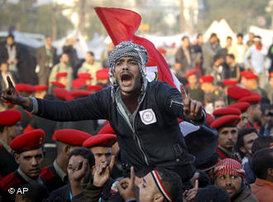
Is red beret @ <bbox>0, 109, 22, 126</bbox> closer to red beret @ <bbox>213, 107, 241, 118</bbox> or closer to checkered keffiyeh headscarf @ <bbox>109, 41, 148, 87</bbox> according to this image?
red beret @ <bbox>213, 107, 241, 118</bbox>

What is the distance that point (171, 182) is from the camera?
187 inches

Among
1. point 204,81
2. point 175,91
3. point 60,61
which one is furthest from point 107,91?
point 60,61

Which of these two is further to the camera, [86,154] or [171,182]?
[86,154]

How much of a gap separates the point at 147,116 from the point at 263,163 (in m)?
1.79

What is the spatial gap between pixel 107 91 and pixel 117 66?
0.28 meters

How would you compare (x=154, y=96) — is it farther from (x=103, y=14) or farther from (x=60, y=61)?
(x=60, y=61)

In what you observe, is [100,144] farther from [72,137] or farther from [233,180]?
[233,180]

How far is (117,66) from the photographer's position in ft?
17.1

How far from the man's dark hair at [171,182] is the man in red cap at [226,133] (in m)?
3.47

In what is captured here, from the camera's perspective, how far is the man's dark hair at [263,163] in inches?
249

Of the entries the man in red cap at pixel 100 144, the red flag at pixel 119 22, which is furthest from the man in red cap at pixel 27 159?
the red flag at pixel 119 22

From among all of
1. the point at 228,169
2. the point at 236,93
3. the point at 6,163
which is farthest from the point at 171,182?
the point at 236,93

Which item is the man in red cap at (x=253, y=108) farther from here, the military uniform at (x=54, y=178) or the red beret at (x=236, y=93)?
the military uniform at (x=54, y=178)

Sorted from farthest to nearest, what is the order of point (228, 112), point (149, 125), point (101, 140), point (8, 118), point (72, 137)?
1. point (228, 112)
2. point (8, 118)
3. point (72, 137)
4. point (101, 140)
5. point (149, 125)
